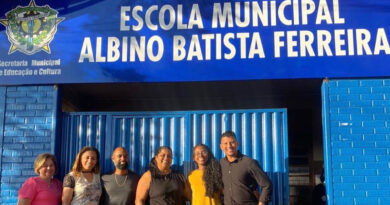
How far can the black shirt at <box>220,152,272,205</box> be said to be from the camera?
16.8 feet

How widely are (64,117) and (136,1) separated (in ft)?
6.15

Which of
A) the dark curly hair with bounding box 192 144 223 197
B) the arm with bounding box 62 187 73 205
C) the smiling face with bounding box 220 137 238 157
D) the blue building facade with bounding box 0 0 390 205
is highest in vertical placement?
the blue building facade with bounding box 0 0 390 205

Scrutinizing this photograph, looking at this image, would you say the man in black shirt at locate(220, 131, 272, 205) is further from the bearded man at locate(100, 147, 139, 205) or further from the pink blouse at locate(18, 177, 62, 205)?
the pink blouse at locate(18, 177, 62, 205)

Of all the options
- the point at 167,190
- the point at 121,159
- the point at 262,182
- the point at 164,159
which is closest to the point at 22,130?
the point at 121,159

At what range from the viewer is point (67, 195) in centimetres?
523

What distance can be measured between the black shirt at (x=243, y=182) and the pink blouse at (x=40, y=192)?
1.90 metres

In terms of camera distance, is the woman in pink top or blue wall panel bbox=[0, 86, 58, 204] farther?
blue wall panel bbox=[0, 86, 58, 204]

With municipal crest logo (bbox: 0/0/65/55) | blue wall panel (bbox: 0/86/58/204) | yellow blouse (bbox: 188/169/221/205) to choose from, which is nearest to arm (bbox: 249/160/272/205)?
yellow blouse (bbox: 188/169/221/205)

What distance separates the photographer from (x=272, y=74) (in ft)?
19.9

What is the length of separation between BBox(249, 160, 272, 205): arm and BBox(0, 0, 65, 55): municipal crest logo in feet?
10.8

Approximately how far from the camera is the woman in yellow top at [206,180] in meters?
5.17

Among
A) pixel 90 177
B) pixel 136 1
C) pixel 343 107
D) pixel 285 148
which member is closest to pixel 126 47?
pixel 136 1

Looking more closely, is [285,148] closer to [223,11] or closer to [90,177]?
[223,11]

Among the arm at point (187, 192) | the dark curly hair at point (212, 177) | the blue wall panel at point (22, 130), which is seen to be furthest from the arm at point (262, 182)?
the blue wall panel at point (22, 130)
